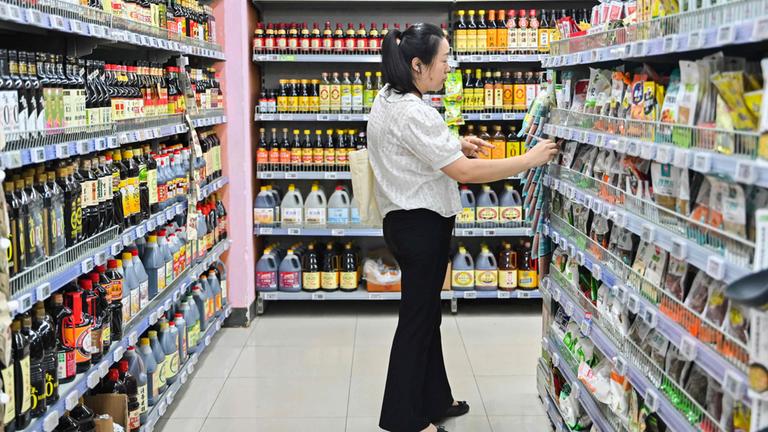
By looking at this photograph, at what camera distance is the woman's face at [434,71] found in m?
3.47

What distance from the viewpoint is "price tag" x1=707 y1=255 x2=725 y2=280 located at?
1.98m

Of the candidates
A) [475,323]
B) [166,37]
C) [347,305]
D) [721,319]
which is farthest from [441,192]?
[347,305]

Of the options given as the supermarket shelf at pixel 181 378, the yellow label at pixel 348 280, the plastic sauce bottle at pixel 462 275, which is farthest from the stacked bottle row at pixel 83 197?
the plastic sauce bottle at pixel 462 275

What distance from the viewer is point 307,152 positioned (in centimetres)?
614

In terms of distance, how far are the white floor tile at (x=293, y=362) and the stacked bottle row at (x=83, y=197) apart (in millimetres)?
1131

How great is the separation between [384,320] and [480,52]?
2.10 meters

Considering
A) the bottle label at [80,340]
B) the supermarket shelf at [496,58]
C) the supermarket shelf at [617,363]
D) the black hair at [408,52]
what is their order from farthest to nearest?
the supermarket shelf at [496,58] < the black hair at [408,52] < the bottle label at [80,340] < the supermarket shelf at [617,363]

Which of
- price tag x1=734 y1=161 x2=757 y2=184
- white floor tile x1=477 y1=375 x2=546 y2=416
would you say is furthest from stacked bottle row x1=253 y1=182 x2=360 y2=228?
price tag x1=734 y1=161 x2=757 y2=184

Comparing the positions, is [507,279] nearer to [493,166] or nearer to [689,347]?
[493,166]

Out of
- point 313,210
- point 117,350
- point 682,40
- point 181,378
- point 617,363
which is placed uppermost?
point 682,40

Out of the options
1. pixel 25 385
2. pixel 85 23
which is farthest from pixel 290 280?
pixel 25 385

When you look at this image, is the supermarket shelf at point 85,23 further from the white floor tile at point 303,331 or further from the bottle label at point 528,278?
the bottle label at point 528,278

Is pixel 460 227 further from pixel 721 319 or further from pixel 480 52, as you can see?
pixel 721 319

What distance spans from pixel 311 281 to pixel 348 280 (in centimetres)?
28
